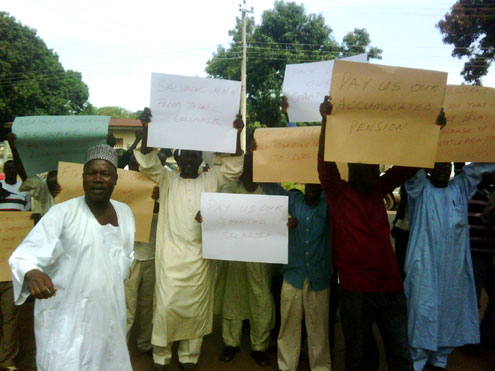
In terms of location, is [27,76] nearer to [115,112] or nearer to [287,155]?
[287,155]

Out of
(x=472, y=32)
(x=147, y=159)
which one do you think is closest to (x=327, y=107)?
(x=147, y=159)

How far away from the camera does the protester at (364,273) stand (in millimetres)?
2818

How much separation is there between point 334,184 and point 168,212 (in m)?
1.58

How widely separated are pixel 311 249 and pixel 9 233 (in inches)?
105

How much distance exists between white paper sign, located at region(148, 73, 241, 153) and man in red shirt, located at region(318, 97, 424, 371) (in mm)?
1014

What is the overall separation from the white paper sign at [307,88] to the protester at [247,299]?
2.01 feet

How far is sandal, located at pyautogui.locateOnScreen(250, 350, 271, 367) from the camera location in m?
3.90

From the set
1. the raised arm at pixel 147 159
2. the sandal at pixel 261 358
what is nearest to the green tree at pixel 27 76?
the raised arm at pixel 147 159

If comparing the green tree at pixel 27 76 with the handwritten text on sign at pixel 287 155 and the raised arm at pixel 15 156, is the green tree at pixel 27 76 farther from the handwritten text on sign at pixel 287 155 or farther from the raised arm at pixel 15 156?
the handwritten text on sign at pixel 287 155

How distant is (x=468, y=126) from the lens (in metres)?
3.29

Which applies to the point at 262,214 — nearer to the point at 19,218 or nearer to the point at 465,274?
the point at 465,274

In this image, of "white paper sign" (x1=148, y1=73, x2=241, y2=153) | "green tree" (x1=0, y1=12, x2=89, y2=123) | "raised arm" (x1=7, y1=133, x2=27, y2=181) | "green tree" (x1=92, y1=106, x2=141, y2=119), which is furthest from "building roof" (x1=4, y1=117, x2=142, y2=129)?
"green tree" (x1=92, y1=106, x2=141, y2=119)

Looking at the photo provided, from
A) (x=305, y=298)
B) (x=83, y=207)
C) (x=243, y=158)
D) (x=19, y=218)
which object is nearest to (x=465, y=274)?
(x=305, y=298)

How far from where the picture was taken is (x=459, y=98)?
3.26 metres
